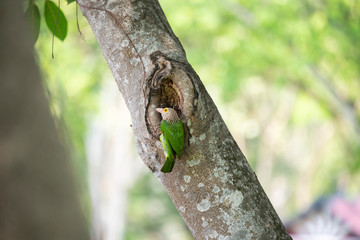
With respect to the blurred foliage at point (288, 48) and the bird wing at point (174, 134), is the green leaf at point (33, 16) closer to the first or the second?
the bird wing at point (174, 134)

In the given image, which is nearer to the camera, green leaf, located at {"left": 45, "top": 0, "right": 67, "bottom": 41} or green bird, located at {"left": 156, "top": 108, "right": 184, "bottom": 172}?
green bird, located at {"left": 156, "top": 108, "right": 184, "bottom": 172}

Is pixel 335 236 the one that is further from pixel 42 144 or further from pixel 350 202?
pixel 42 144

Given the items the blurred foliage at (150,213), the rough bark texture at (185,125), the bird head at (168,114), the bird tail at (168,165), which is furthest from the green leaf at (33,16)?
the blurred foliage at (150,213)

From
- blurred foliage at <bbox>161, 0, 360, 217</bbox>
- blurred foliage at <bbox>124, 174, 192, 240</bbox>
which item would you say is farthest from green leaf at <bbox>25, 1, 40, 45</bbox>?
blurred foliage at <bbox>124, 174, 192, 240</bbox>

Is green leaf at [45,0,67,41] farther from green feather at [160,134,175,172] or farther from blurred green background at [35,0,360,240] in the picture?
green feather at [160,134,175,172]

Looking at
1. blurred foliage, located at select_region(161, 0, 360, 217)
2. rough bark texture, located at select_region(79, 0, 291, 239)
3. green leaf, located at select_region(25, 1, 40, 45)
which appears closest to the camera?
rough bark texture, located at select_region(79, 0, 291, 239)

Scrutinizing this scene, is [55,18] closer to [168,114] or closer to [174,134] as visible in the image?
[168,114]

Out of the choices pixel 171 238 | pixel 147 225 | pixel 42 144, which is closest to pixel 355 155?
pixel 42 144

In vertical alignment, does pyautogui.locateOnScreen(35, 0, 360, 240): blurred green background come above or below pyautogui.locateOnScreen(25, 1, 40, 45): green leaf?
above
